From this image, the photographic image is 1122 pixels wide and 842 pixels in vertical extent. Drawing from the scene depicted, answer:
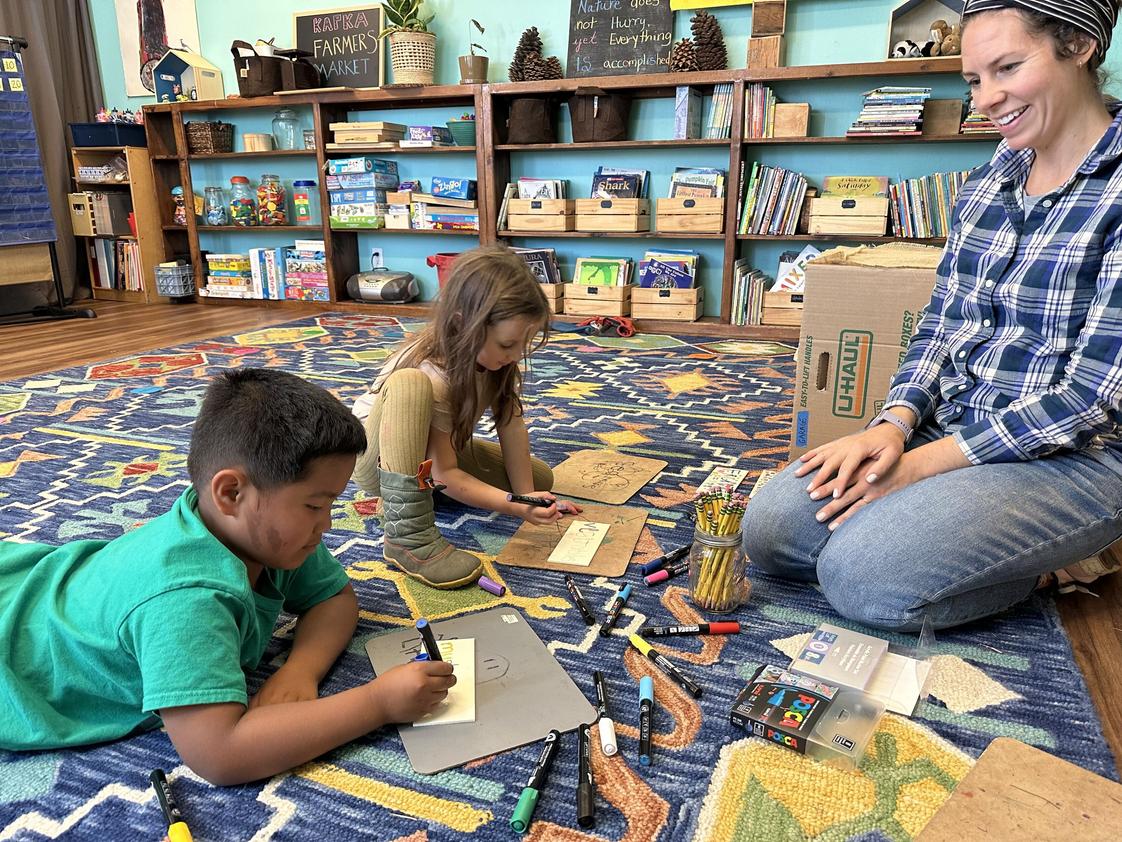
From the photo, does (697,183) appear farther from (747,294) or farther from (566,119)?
(566,119)

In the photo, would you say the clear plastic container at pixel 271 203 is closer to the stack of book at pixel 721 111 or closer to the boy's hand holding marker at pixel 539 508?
the stack of book at pixel 721 111

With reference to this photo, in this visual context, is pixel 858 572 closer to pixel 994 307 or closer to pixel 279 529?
pixel 994 307

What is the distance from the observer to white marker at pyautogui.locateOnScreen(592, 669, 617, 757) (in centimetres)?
96

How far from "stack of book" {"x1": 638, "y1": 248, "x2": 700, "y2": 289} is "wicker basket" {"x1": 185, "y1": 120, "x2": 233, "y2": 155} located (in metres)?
2.74

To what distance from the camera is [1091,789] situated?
83cm

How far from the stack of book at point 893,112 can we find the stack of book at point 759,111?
0.37 meters

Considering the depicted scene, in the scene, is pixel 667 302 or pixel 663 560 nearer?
pixel 663 560

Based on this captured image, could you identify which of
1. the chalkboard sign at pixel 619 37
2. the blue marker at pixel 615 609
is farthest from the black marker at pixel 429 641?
the chalkboard sign at pixel 619 37

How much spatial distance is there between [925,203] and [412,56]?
257 cm

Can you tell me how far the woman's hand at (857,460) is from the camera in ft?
4.00

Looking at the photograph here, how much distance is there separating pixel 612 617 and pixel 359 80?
155 inches

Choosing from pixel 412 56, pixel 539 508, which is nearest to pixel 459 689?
pixel 539 508

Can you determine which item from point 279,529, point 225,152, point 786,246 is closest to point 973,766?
point 279,529

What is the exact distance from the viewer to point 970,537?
3.67ft
